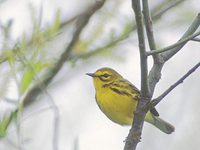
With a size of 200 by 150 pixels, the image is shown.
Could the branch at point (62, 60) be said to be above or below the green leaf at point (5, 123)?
above

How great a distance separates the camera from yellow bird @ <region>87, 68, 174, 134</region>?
3.82 m

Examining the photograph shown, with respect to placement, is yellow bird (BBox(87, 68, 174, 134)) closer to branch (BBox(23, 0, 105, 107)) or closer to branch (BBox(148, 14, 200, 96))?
branch (BBox(23, 0, 105, 107))

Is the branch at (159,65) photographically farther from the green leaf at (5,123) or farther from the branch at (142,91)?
the green leaf at (5,123)

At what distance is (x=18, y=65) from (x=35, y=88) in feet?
1.00

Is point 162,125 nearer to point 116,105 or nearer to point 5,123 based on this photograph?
point 116,105

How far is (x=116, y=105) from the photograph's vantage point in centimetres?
392

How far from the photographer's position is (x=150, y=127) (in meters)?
4.82

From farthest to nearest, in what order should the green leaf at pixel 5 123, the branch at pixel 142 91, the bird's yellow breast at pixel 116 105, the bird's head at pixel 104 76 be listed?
the bird's head at pixel 104 76
the bird's yellow breast at pixel 116 105
the green leaf at pixel 5 123
the branch at pixel 142 91

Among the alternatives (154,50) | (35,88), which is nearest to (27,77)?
(35,88)

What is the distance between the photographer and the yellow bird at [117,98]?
3.82 m

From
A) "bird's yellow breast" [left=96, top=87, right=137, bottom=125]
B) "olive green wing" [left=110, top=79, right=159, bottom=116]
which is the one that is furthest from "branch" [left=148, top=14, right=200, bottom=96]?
"bird's yellow breast" [left=96, top=87, right=137, bottom=125]

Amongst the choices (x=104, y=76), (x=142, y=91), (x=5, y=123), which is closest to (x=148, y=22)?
(x=142, y=91)

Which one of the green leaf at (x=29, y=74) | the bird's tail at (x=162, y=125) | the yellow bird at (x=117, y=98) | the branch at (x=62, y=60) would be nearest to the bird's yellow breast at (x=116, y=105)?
the yellow bird at (x=117, y=98)

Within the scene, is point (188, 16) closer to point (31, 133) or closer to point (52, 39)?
point (52, 39)
